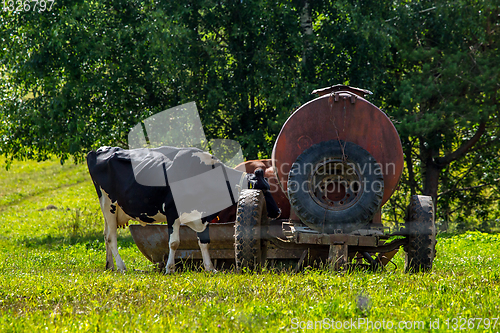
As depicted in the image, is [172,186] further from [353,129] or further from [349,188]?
[353,129]

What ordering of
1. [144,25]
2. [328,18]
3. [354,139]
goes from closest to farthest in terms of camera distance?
[354,139], [144,25], [328,18]

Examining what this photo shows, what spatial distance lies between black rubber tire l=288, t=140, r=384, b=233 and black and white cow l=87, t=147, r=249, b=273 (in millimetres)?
1893

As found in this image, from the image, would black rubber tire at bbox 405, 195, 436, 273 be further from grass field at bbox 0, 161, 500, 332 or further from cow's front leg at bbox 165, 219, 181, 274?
cow's front leg at bbox 165, 219, 181, 274

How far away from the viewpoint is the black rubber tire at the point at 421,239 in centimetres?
670

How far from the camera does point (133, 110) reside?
15664 mm

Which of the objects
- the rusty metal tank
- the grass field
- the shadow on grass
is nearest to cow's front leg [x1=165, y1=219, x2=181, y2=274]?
the grass field

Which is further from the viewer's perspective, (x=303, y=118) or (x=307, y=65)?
(x=307, y=65)

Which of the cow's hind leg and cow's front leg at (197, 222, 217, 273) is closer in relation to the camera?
cow's front leg at (197, 222, 217, 273)

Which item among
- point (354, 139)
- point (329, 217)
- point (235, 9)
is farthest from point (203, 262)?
point (235, 9)

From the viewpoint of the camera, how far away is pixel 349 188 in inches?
265

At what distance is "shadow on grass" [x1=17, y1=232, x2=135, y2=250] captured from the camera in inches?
507

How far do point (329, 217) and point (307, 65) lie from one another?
9.50m

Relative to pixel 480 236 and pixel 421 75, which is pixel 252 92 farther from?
pixel 480 236

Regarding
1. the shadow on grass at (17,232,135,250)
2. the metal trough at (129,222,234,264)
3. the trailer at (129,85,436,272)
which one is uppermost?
the trailer at (129,85,436,272)
